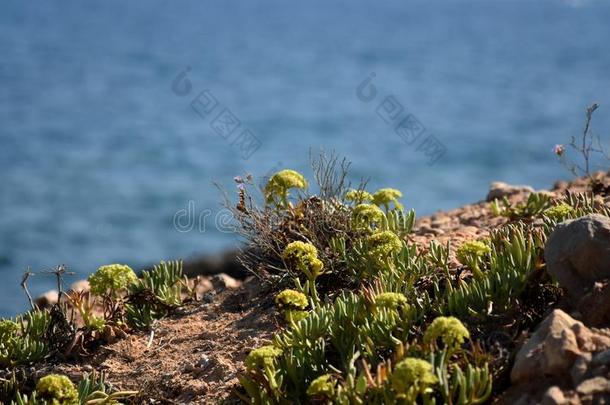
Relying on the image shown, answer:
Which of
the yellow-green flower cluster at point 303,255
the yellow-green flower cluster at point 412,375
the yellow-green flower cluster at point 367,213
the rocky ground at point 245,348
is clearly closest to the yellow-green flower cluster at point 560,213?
the rocky ground at point 245,348

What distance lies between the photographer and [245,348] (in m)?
5.12

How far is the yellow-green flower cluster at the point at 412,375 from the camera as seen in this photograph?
12.2 ft

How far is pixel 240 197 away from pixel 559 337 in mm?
2497

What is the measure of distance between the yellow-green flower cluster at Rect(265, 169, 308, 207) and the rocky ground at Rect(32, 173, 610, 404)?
24.4 inches

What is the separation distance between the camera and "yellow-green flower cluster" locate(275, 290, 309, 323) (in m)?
4.65

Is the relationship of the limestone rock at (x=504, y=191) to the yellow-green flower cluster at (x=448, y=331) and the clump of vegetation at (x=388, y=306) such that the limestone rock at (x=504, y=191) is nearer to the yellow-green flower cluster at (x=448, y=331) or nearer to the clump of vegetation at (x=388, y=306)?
the clump of vegetation at (x=388, y=306)

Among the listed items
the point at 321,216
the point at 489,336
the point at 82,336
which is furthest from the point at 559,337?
the point at 82,336

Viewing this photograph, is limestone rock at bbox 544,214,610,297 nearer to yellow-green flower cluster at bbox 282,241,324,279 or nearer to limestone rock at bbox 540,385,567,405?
limestone rock at bbox 540,385,567,405

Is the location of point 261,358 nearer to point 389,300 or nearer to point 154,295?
point 389,300

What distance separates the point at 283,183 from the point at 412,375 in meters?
2.14

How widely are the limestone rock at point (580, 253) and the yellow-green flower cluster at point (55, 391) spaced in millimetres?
2303

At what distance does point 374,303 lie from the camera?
4.54 metres

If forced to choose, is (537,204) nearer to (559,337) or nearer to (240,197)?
(240,197)

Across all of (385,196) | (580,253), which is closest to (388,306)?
(580,253)
